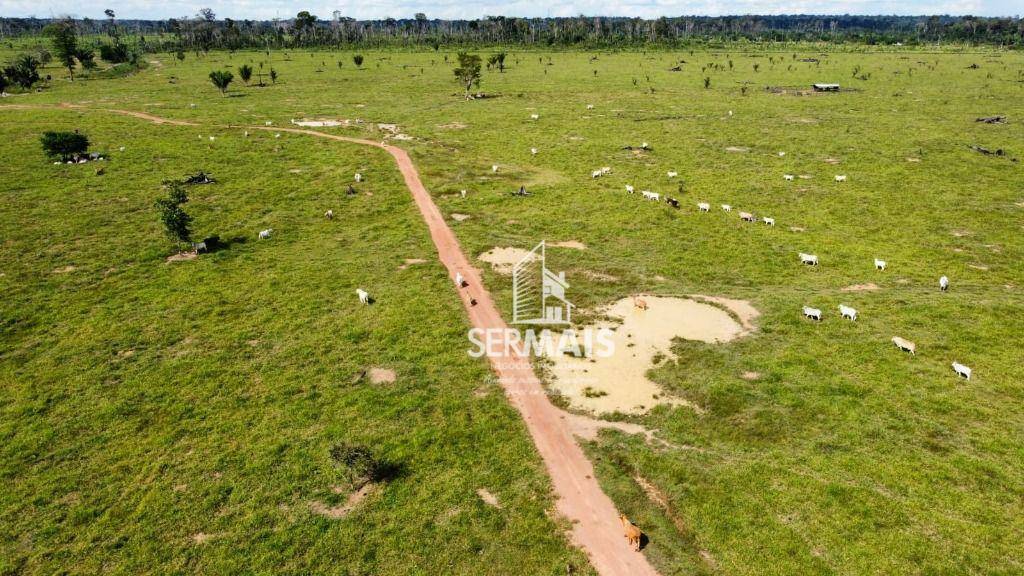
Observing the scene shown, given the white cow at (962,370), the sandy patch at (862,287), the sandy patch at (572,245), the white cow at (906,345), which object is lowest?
the white cow at (962,370)

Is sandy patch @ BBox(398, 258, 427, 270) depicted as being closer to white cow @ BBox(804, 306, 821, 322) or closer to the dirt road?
the dirt road

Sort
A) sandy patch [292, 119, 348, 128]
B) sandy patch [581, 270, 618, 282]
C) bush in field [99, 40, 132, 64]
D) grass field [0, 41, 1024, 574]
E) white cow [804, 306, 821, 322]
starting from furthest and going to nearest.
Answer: bush in field [99, 40, 132, 64], sandy patch [292, 119, 348, 128], sandy patch [581, 270, 618, 282], white cow [804, 306, 821, 322], grass field [0, 41, 1024, 574]

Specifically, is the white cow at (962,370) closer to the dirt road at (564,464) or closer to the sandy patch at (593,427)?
the sandy patch at (593,427)

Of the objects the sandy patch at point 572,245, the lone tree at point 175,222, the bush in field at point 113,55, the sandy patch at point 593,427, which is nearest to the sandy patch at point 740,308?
the sandy patch at point 572,245

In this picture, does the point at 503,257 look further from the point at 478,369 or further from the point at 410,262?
the point at 478,369

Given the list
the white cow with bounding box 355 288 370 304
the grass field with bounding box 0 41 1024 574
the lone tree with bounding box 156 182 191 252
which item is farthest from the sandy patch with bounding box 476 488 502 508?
the lone tree with bounding box 156 182 191 252

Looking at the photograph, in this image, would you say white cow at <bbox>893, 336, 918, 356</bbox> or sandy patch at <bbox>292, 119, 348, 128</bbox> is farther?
sandy patch at <bbox>292, 119, 348, 128</bbox>

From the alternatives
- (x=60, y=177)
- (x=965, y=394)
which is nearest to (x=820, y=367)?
(x=965, y=394)
